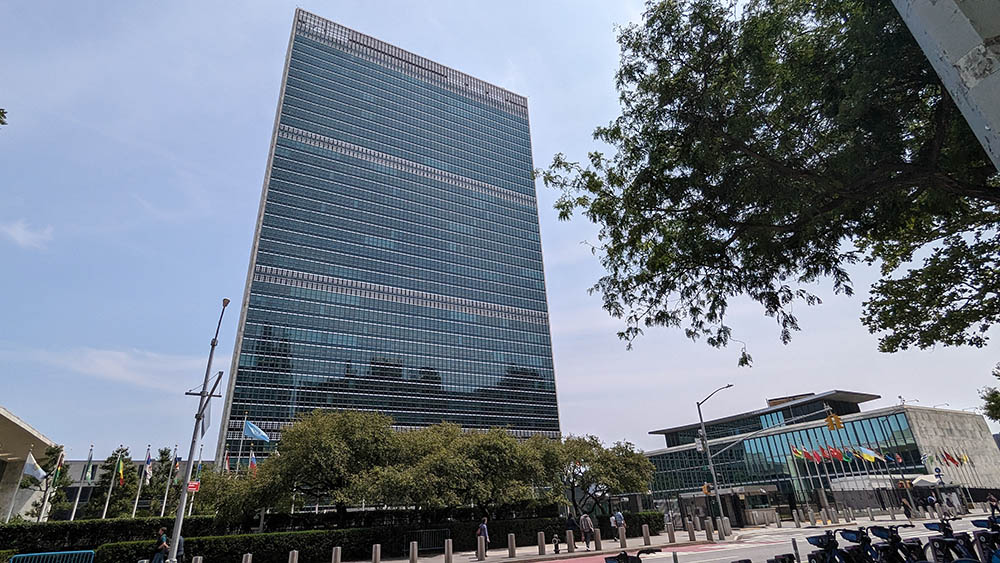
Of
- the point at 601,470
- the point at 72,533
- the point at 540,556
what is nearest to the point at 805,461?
the point at 601,470

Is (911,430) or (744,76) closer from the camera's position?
(744,76)

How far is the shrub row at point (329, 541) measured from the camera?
2106cm

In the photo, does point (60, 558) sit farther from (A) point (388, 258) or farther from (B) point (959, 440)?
(A) point (388, 258)

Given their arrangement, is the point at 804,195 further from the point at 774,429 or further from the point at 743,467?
the point at 743,467

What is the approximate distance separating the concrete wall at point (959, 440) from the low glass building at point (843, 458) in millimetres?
114

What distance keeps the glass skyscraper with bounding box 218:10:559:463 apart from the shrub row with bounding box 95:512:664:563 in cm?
7172

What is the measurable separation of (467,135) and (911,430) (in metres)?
118

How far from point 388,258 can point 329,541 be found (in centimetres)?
9030

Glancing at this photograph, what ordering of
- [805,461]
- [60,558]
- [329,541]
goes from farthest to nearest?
[805,461], [329,541], [60,558]

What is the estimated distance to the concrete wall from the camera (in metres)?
54.1

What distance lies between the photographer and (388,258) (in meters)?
112

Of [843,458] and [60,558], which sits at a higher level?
[843,458]

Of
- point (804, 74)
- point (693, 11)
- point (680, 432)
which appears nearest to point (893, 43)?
point (804, 74)

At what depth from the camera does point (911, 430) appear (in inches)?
2116
